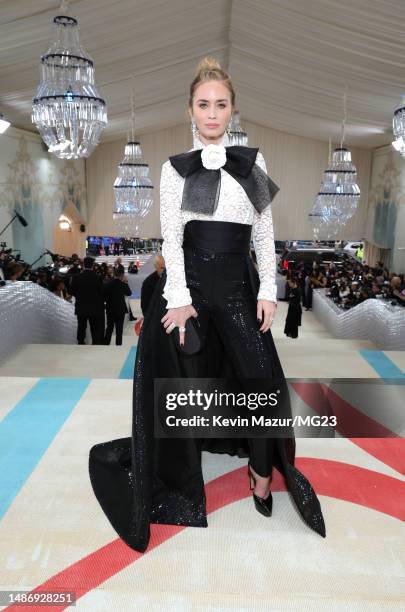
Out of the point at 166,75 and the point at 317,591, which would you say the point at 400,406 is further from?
the point at 166,75

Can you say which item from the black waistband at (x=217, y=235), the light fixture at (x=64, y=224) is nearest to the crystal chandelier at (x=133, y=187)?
the black waistband at (x=217, y=235)

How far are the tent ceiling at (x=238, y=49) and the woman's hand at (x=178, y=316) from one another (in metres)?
5.05

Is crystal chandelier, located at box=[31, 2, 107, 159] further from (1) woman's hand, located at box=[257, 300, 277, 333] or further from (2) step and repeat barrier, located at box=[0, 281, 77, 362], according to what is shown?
(1) woman's hand, located at box=[257, 300, 277, 333]

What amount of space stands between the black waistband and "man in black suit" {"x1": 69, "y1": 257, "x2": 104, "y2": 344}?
3.78 metres

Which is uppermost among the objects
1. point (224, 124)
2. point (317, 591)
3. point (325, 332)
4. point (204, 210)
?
point (224, 124)

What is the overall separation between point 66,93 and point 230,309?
10.9 feet

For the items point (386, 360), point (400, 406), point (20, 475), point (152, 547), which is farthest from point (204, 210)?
point (386, 360)

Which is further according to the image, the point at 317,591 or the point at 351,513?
the point at 351,513

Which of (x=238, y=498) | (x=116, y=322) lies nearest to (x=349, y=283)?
(x=116, y=322)

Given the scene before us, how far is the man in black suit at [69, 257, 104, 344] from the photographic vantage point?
520 cm

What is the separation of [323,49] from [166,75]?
3422mm

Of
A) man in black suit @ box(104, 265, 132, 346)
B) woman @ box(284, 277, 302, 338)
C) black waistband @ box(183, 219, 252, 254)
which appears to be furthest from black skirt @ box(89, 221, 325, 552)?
woman @ box(284, 277, 302, 338)

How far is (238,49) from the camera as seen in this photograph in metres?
9.17

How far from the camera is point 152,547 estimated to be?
5.16 feet
